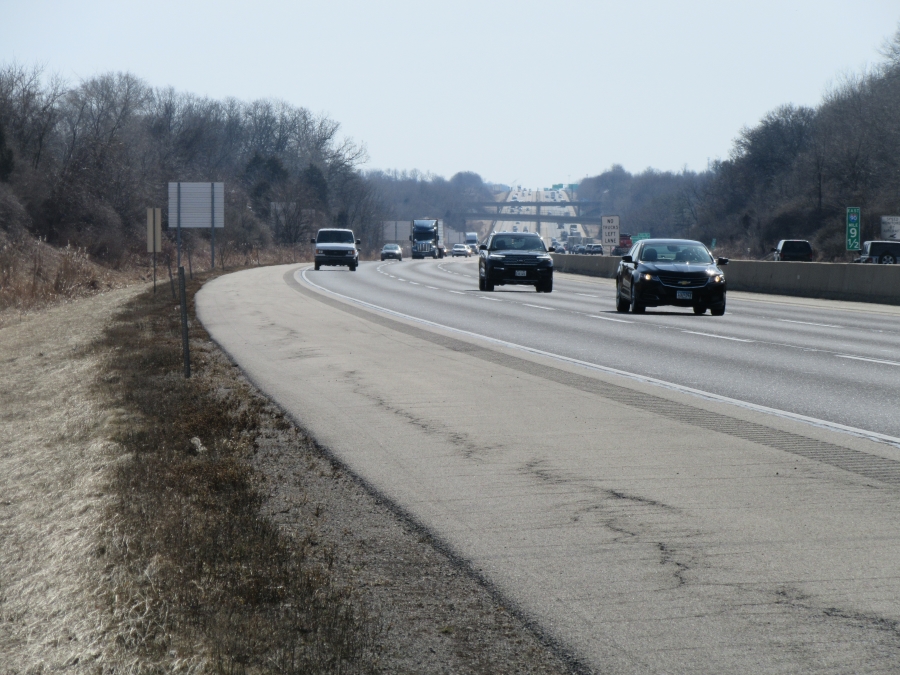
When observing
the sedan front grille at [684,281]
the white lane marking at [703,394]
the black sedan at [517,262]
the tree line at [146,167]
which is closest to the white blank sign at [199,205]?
the tree line at [146,167]

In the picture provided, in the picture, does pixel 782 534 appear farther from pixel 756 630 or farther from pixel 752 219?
pixel 752 219

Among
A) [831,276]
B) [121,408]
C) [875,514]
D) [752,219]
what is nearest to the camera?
[875,514]

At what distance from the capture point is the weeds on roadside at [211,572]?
4348 millimetres

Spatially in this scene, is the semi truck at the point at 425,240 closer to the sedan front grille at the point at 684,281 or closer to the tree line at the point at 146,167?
the tree line at the point at 146,167

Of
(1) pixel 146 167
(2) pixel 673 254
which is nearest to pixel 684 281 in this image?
(2) pixel 673 254

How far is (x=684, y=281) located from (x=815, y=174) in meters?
73.1

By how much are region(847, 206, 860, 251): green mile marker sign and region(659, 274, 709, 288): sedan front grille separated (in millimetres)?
23019

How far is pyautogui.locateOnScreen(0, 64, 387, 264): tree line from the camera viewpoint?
206 ft

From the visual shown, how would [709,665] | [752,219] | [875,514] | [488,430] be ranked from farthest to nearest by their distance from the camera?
[752,219] < [488,430] < [875,514] < [709,665]

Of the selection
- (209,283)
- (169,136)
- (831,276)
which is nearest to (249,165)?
(169,136)

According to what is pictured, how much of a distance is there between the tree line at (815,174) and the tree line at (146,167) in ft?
139

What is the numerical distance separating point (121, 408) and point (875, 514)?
23.0 ft

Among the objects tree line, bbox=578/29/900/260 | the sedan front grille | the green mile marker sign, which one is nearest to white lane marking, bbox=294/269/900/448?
the sedan front grille

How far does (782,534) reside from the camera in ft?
20.0
